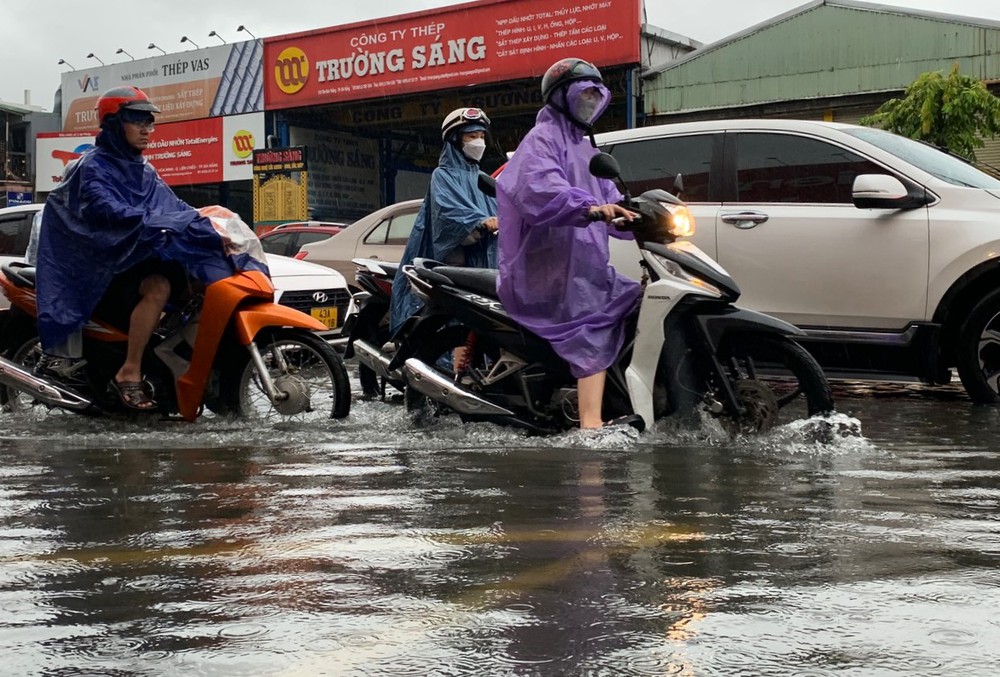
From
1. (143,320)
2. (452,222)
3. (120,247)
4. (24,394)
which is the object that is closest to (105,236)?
(120,247)

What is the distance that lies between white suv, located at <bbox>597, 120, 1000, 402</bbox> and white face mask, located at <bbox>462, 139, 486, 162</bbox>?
103 centimetres

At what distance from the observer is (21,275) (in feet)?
24.5

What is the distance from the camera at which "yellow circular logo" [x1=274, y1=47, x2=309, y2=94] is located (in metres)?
33.5

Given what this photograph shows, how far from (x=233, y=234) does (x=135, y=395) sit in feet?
3.38

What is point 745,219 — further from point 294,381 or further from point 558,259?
point 294,381

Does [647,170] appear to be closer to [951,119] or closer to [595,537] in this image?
[595,537]

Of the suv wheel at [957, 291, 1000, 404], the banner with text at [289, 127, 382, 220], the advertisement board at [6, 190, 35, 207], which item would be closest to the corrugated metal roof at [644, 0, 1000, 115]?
the banner with text at [289, 127, 382, 220]

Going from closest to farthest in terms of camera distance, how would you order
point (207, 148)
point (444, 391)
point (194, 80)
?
point (444, 391)
point (194, 80)
point (207, 148)

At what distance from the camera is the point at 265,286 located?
6.92 metres

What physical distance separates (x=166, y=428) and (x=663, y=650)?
5.02 metres

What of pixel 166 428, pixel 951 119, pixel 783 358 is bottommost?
pixel 166 428

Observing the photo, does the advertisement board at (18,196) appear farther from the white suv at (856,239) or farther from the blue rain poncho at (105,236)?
the white suv at (856,239)

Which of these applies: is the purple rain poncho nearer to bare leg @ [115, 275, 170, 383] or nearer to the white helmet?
the white helmet

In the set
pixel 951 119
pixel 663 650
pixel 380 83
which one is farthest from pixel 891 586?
pixel 380 83
